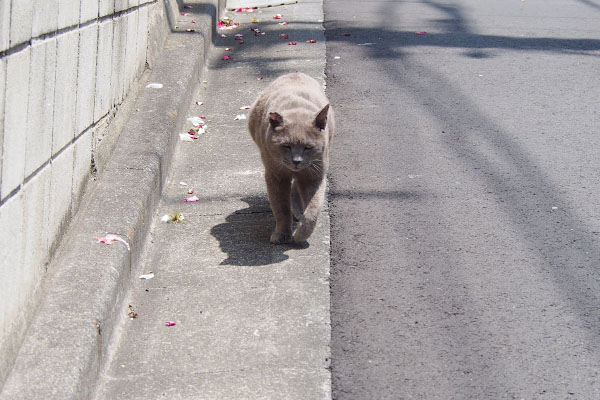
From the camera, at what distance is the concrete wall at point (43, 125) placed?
2992 mm

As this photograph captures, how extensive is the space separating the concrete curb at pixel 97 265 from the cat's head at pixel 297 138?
81 cm

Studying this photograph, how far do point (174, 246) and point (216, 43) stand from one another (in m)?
5.17

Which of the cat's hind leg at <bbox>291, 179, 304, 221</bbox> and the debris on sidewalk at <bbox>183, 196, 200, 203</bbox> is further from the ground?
the cat's hind leg at <bbox>291, 179, 304, 221</bbox>

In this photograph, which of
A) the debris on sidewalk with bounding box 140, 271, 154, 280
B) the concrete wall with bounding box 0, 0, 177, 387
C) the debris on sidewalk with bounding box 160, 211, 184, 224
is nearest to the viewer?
the concrete wall with bounding box 0, 0, 177, 387

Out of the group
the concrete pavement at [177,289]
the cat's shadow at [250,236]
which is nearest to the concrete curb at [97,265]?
the concrete pavement at [177,289]

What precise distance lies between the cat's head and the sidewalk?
0.49 m

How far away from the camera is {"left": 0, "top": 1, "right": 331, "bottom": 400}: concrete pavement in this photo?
336cm

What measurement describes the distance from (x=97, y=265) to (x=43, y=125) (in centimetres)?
71

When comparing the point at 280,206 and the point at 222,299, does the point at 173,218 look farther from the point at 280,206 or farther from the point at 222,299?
the point at 222,299

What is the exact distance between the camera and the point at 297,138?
471cm

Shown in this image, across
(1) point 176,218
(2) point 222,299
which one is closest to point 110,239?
(2) point 222,299

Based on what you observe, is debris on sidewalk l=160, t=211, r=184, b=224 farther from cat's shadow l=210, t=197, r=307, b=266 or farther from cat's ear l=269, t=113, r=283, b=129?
cat's ear l=269, t=113, r=283, b=129

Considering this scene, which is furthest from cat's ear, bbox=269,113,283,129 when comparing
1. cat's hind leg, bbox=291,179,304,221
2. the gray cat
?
cat's hind leg, bbox=291,179,304,221

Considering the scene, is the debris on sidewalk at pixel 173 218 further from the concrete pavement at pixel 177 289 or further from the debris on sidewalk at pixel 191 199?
the debris on sidewalk at pixel 191 199
